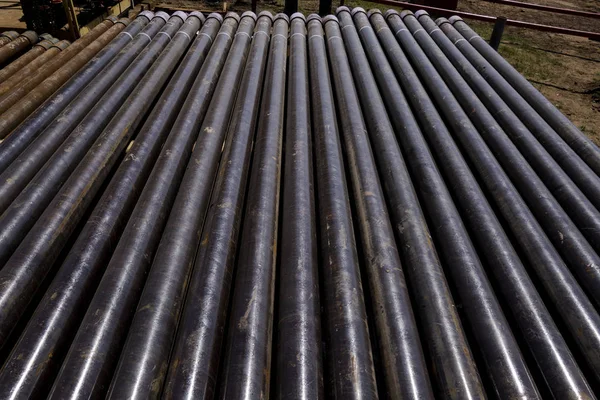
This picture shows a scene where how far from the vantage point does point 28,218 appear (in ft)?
11.1

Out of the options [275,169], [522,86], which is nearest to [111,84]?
[275,169]

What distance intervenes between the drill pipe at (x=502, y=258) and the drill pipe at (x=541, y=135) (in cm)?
122

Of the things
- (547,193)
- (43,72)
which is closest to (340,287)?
(547,193)

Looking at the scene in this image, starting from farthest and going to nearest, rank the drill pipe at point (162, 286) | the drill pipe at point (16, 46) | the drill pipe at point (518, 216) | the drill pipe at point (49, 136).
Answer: the drill pipe at point (16, 46)
the drill pipe at point (49, 136)
the drill pipe at point (518, 216)
the drill pipe at point (162, 286)

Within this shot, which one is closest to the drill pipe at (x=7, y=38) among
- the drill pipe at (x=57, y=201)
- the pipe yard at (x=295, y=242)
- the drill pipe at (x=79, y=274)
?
the pipe yard at (x=295, y=242)

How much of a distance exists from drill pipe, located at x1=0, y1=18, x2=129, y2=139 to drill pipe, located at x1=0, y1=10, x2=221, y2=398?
219cm

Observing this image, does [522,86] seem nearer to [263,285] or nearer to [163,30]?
[263,285]

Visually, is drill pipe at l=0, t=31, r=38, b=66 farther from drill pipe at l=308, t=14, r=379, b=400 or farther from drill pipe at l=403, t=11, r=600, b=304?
drill pipe at l=403, t=11, r=600, b=304

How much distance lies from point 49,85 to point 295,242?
519 cm

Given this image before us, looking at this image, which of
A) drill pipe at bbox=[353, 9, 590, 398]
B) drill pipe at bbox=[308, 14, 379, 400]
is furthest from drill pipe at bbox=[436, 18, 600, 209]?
drill pipe at bbox=[308, 14, 379, 400]

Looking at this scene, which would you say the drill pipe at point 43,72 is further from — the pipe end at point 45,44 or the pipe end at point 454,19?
the pipe end at point 454,19

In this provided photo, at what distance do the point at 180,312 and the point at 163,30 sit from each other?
6041 mm

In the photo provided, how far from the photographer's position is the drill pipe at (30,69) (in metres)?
6.61

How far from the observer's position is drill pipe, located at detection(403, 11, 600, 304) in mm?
3236
